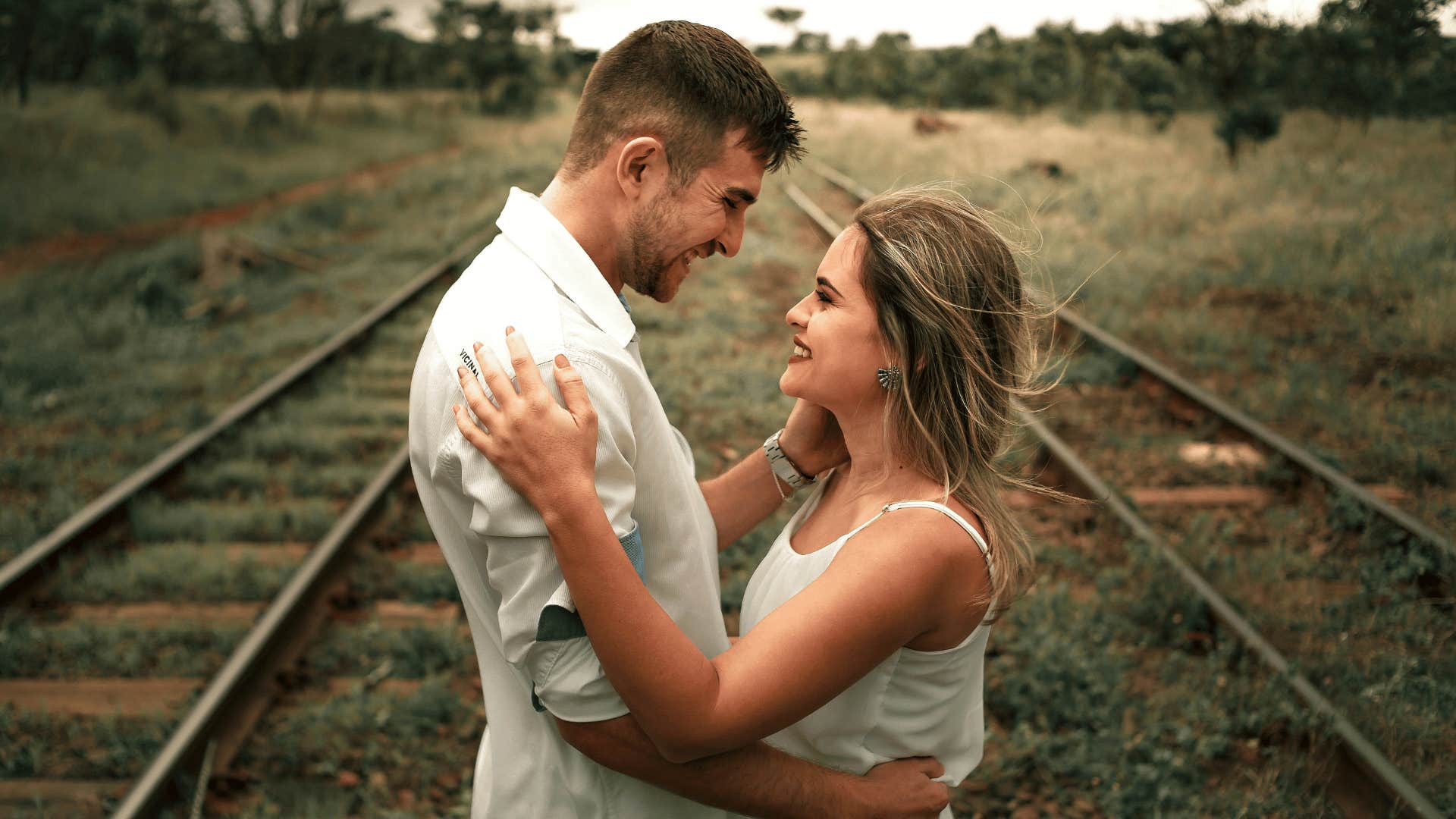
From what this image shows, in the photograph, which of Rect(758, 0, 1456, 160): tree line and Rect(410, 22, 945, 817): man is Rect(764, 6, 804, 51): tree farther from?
Rect(410, 22, 945, 817): man

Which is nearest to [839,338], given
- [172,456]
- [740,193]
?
[740,193]

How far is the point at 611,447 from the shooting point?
5.14ft

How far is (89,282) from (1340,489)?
12.6 metres

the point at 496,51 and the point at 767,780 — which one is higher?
the point at 496,51

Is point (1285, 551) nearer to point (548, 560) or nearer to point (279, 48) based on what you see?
point (548, 560)

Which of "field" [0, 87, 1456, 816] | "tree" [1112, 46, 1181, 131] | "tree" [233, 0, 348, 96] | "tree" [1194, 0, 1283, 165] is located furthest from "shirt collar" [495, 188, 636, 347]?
"tree" [233, 0, 348, 96]

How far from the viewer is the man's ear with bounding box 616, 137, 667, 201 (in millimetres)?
1909

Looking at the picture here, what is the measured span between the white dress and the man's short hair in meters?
0.81

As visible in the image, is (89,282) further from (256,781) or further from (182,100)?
(182,100)

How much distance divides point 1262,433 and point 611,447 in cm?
586

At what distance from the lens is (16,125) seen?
65.6 ft

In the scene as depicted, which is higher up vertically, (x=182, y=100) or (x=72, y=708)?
(x=182, y=100)

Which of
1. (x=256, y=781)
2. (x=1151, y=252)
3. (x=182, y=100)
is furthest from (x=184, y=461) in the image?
(x=182, y=100)

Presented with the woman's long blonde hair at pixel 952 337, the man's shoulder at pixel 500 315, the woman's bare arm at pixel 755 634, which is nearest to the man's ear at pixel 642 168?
the man's shoulder at pixel 500 315
